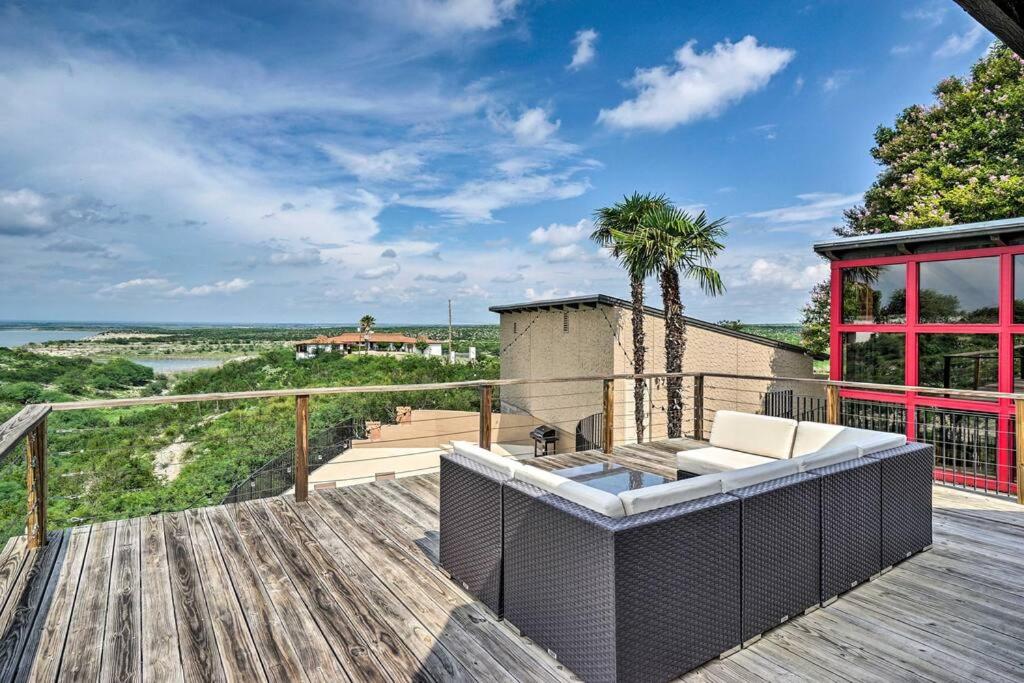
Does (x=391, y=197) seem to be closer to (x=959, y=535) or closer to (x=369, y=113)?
(x=369, y=113)

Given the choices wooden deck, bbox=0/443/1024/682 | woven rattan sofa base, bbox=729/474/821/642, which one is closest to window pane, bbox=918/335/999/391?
wooden deck, bbox=0/443/1024/682

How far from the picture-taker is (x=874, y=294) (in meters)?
6.45

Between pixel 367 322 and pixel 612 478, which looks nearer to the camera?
pixel 612 478

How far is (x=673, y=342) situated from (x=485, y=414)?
5887 mm

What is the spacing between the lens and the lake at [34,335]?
18750 millimetres

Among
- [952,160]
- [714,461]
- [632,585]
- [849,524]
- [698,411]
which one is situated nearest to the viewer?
[632,585]

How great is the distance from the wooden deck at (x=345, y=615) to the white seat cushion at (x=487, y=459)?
67cm

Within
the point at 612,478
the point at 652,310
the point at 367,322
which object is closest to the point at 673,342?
the point at 652,310

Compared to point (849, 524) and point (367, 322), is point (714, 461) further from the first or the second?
point (367, 322)

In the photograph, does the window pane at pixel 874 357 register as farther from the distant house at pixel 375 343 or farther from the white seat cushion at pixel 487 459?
the distant house at pixel 375 343

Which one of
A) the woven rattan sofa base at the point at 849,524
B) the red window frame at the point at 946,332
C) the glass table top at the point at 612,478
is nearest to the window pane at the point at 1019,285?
the red window frame at the point at 946,332

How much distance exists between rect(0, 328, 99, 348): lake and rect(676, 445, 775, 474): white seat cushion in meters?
22.8

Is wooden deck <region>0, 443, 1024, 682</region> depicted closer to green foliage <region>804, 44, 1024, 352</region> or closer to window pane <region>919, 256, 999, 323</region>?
window pane <region>919, 256, 999, 323</region>

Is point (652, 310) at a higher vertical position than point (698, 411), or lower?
higher
